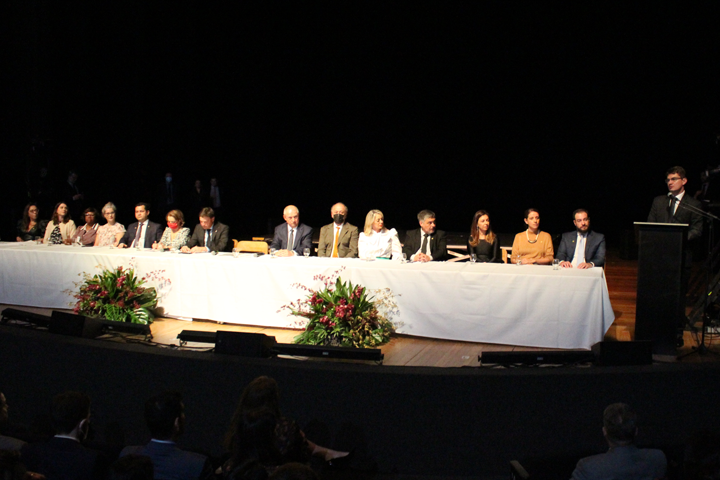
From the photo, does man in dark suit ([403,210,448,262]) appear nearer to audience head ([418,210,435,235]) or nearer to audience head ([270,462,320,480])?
audience head ([418,210,435,235])

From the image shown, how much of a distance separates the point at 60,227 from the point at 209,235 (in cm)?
193

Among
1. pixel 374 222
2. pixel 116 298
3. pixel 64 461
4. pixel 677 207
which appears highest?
pixel 677 207

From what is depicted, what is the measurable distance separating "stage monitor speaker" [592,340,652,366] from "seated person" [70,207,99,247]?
5322mm

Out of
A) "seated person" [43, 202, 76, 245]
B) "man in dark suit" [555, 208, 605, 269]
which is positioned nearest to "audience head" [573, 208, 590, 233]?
"man in dark suit" [555, 208, 605, 269]

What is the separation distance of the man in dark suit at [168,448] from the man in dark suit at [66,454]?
12 centimetres

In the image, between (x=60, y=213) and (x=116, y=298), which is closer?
(x=116, y=298)

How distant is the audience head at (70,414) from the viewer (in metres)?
2.08

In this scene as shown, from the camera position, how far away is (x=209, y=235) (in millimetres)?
5941

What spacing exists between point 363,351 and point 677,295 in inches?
78.9

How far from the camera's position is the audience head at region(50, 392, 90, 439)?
6.83 ft

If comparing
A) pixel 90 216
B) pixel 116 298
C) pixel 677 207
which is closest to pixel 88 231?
pixel 90 216

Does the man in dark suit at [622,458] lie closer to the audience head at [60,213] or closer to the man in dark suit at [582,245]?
the man in dark suit at [582,245]

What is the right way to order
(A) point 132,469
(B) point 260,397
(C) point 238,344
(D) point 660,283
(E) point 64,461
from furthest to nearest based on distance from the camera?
(D) point 660,283 < (C) point 238,344 < (B) point 260,397 < (E) point 64,461 < (A) point 132,469

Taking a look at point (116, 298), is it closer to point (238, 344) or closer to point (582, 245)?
point (238, 344)
